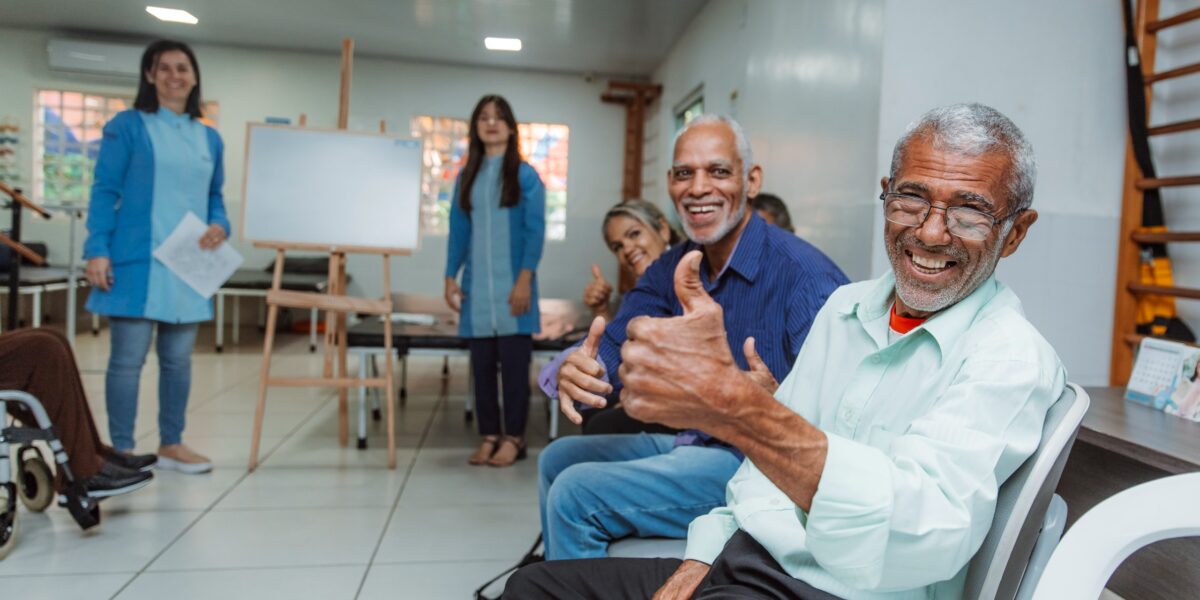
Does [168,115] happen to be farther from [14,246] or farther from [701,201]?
[701,201]

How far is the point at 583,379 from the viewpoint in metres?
1.20

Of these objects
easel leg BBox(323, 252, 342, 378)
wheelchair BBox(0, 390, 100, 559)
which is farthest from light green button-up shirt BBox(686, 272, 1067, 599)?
easel leg BBox(323, 252, 342, 378)

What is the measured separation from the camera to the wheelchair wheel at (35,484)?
238cm

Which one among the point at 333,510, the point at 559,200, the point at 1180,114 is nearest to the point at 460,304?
the point at 333,510

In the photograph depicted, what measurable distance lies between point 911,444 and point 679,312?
94 cm

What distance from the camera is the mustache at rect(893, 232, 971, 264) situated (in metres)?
0.95

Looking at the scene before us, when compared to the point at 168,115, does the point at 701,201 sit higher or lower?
lower

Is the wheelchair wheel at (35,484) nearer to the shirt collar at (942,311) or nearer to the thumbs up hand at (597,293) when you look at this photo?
the thumbs up hand at (597,293)

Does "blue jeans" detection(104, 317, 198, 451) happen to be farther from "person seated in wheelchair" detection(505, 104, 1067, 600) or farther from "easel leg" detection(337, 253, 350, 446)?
"person seated in wheelchair" detection(505, 104, 1067, 600)

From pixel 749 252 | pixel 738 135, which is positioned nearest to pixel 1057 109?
pixel 738 135

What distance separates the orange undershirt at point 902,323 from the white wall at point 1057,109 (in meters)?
1.69

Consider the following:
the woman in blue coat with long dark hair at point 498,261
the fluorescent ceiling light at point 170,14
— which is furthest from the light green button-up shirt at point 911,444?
the fluorescent ceiling light at point 170,14

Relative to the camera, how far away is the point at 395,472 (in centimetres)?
310

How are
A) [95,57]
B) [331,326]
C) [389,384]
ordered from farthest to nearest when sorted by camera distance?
[95,57]
[331,326]
[389,384]
